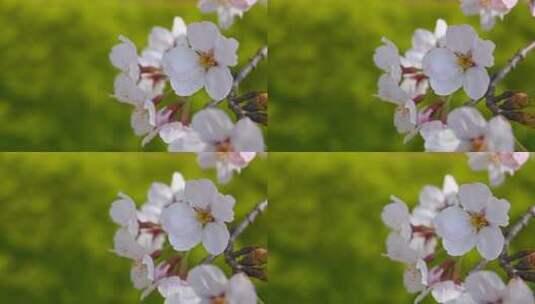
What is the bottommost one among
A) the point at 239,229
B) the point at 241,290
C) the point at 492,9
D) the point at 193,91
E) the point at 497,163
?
the point at 241,290

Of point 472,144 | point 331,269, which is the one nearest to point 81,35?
point 331,269

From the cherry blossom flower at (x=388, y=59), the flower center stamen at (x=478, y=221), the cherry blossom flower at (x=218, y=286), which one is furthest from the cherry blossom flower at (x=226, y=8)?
the flower center stamen at (x=478, y=221)

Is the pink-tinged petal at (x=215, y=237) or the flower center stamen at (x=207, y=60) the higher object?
the flower center stamen at (x=207, y=60)

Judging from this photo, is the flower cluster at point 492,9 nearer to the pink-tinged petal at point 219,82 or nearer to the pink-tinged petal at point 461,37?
the pink-tinged petal at point 461,37

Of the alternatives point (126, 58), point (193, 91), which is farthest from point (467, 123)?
point (126, 58)

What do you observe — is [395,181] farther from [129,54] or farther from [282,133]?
[129,54]

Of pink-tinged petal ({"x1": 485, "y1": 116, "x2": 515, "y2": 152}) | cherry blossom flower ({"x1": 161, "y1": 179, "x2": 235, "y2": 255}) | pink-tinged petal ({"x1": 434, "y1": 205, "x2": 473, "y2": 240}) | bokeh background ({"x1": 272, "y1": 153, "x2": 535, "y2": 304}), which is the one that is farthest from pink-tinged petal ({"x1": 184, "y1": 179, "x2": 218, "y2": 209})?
pink-tinged petal ({"x1": 485, "y1": 116, "x2": 515, "y2": 152})

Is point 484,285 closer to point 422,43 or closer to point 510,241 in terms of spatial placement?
point 510,241
